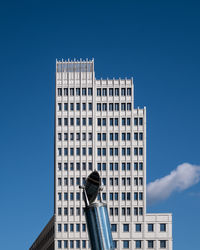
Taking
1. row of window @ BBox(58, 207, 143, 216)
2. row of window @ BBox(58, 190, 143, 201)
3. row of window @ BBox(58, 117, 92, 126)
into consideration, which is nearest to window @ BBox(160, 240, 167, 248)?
row of window @ BBox(58, 207, 143, 216)

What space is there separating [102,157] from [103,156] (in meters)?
0.32

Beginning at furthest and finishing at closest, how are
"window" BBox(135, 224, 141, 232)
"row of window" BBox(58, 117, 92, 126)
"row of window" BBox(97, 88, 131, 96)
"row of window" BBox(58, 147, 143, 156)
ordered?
"row of window" BBox(97, 88, 131, 96), "row of window" BBox(58, 117, 92, 126), "row of window" BBox(58, 147, 143, 156), "window" BBox(135, 224, 141, 232)

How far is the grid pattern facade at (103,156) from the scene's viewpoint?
150125 millimetres

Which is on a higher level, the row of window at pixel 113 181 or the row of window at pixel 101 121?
the row of window at pixel 101 121

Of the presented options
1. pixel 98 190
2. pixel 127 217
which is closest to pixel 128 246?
pixel 127 217

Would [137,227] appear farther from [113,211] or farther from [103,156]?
[103,156]

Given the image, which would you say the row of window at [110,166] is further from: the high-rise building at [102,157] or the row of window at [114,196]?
the row of window at [114,196]

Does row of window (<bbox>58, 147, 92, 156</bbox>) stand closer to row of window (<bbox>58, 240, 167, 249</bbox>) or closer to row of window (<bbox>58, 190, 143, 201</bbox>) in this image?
row of window (<bbox>58, 190, 143, 201</bbox>)

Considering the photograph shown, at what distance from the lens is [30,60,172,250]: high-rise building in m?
150

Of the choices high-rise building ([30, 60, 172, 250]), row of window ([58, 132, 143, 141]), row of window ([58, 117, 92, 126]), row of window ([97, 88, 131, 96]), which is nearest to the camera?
high-rise building ([30, 60, 172, 250])

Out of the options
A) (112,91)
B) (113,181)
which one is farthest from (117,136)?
(112,91)

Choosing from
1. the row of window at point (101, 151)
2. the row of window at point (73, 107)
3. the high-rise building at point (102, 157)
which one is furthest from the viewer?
the row of window at point (73, 107)

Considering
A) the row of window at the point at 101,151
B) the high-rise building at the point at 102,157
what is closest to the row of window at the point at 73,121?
the high-rise building at the point at 102,157

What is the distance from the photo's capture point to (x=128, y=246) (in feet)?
490
